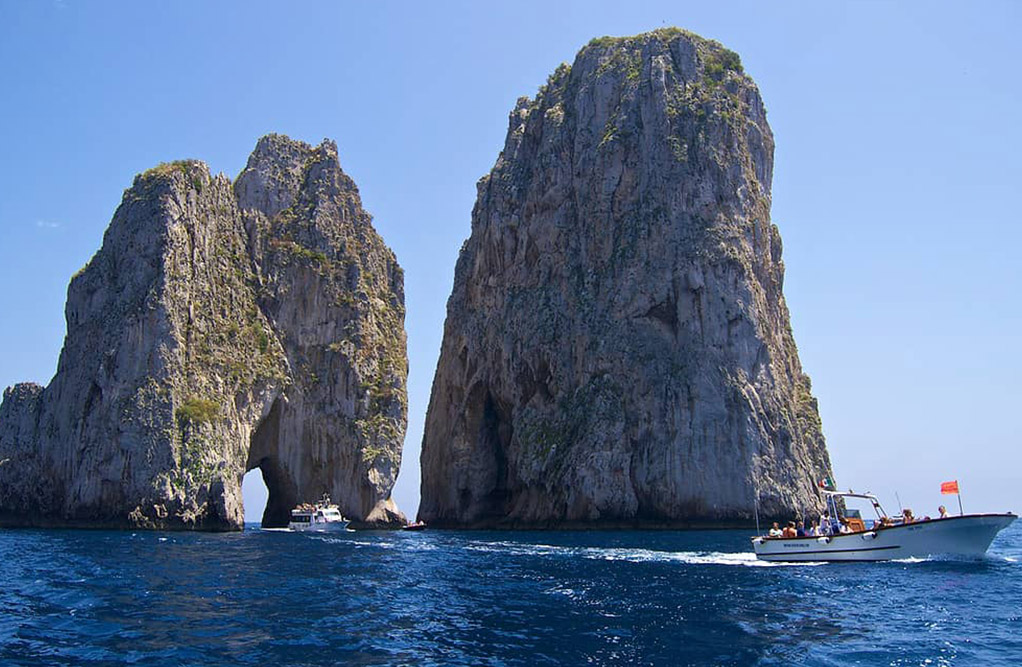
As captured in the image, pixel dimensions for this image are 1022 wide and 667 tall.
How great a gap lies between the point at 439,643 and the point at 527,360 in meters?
75.8

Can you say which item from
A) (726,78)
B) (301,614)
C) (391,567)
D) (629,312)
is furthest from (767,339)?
(301,614)

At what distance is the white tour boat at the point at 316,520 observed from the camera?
82312 millimetres

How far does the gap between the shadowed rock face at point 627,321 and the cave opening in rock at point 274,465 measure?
19.6 m

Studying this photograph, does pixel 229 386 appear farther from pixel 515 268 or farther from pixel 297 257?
pixel 515 268

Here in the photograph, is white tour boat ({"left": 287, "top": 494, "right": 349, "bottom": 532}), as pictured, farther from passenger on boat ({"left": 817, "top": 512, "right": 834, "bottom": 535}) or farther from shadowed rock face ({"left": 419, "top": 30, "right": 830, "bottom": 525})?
passenger on boat ({"left": 817, "top": 512, "right": 834, "bottom": 535})

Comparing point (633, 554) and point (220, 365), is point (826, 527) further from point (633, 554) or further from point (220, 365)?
point (220, 365)

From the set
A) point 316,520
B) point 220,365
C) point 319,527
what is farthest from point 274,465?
point 319,527

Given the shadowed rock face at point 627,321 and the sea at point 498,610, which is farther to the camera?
the shadowed rock face at point 627,321

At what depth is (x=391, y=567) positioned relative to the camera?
4422 cm

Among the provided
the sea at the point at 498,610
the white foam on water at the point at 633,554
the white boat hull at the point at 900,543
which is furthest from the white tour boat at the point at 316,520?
the white boat hull at the point at 900,543

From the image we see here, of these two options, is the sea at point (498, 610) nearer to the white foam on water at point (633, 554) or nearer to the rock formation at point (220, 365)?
the white foam on water at point (633, 554)

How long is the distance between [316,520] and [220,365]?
1885cm

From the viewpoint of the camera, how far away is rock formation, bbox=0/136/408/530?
78.6 m

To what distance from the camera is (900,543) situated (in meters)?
46.1
